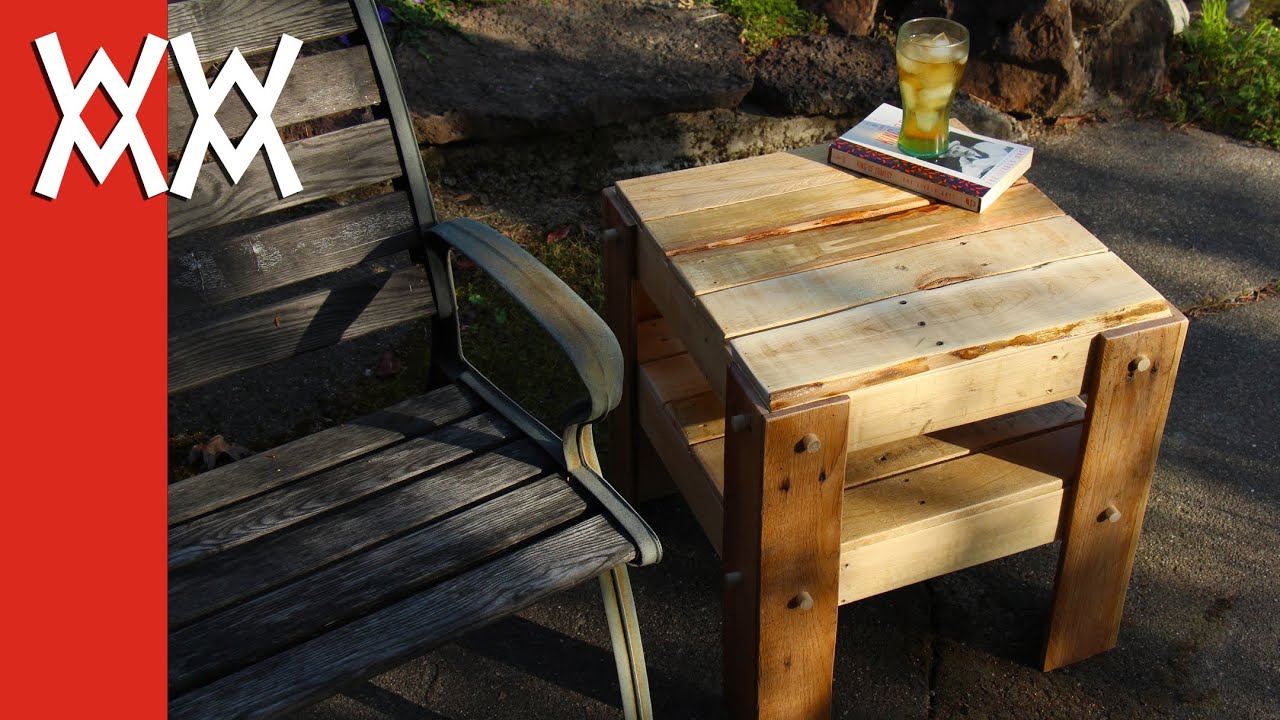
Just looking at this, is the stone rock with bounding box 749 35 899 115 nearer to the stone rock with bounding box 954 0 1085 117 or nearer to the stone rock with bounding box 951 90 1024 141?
the stone rock with bounding box 951 90 1024 141

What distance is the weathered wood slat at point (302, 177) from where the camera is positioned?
6.68ft

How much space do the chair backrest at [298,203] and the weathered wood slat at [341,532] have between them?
0.36 meters

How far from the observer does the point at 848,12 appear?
4.13 m

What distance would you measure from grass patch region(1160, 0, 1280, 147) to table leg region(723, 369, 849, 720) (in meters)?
3.04

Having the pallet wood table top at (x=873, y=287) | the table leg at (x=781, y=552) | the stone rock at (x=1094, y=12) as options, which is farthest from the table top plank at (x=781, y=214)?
the stone rock at (x=1094, y=12)

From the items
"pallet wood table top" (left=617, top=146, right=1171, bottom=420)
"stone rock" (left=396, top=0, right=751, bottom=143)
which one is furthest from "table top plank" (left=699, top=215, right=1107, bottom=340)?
"stone rock" (left=396, top=0, right=751, bottom=143)

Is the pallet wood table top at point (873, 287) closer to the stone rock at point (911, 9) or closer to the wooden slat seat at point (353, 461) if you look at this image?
the wooden slat seat at point (353, 461)

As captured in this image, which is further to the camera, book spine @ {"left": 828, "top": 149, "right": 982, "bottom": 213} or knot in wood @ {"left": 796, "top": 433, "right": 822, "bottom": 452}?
book spine @ {"left": 828, "top": 149, "right": 982, "bottom": 213}

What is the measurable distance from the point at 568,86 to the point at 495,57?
0.89 ft

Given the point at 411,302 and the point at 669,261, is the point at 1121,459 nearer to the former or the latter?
the point at 669,261

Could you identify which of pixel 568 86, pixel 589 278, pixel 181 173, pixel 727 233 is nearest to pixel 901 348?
pixel 727 233

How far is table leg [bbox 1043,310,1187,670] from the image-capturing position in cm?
195

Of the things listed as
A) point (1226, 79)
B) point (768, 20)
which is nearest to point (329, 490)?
point (768, 20)

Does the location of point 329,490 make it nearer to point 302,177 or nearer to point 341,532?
point 341,532
